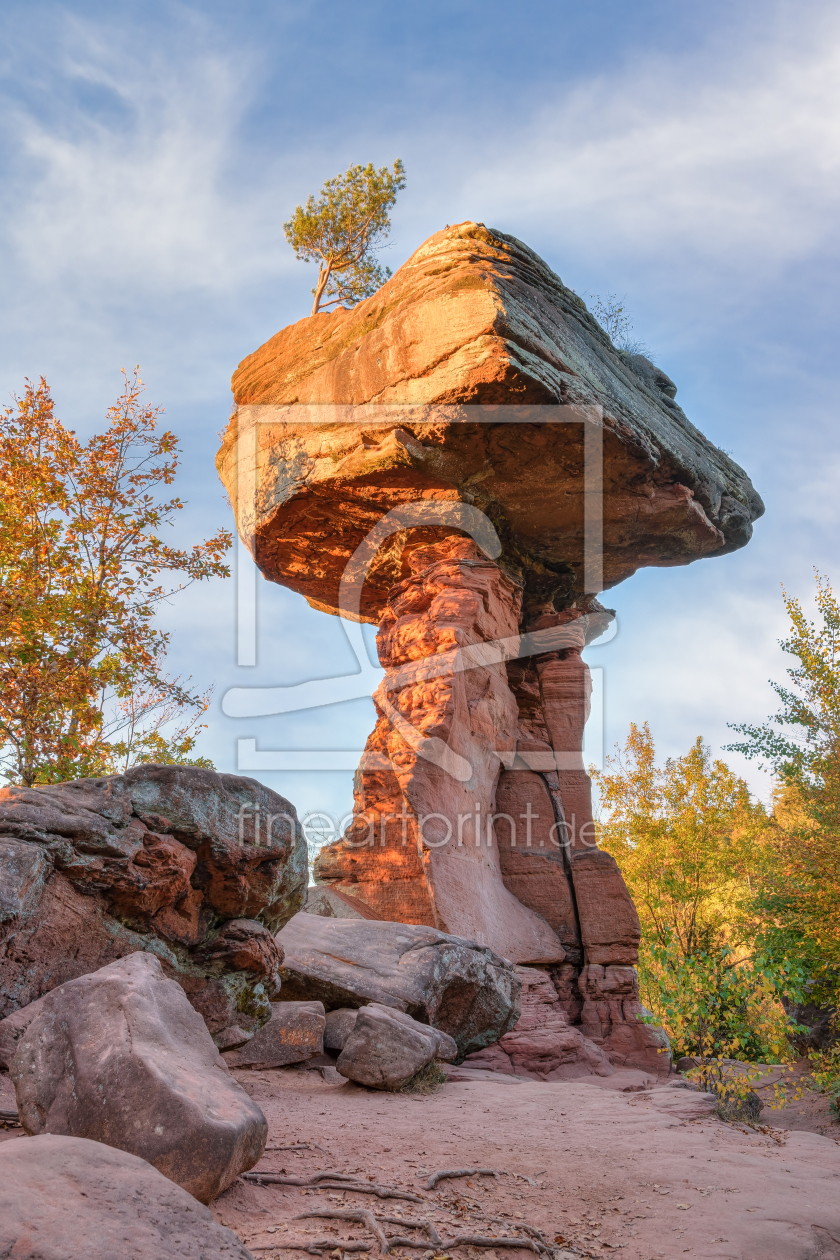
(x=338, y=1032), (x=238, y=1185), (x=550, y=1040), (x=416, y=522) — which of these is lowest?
(x=550, y=1040)

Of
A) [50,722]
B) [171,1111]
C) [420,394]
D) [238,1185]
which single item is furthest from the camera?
[420,394]

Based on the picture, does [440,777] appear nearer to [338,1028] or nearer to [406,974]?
[406,974]

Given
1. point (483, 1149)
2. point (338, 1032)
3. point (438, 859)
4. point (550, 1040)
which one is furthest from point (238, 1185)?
point (550, 1040)

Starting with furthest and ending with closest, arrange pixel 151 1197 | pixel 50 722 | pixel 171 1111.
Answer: pixel 50 722
pixel 171 1111
pixel 151 1197

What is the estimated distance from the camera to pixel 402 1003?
23.5 ft

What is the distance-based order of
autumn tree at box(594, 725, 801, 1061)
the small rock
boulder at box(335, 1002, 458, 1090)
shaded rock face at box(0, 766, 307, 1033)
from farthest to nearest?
1. autumn tree at box(594, 725, 801, 1061)
2. boulder at box(335, 1002, 458, 1090)
3. the small rock
4. shaded rock face at box(0, 766, 307, 1033)

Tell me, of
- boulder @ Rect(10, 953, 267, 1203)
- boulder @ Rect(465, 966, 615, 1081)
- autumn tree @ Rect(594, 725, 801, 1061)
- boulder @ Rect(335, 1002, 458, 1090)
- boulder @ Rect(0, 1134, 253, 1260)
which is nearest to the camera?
boulder @ Rect(0, 1134, 253, 1260)

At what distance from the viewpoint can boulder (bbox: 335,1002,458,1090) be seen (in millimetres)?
6047

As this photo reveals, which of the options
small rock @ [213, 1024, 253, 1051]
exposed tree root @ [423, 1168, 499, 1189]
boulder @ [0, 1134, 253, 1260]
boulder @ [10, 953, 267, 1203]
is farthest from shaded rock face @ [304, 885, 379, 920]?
boulder @ [0, 1134, 253, 1260]

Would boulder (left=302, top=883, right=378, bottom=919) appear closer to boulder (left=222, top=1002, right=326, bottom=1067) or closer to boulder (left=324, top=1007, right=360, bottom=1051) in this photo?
boulder (left=324, top=1007, right=360, bottom=1051)

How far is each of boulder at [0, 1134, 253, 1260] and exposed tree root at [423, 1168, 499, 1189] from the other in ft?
6.11

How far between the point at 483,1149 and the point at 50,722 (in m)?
7.21

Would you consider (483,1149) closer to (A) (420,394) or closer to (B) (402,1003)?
(B) (402,1003)

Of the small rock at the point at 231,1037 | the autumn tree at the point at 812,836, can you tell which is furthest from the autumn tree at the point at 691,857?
the small rock at the point at 231,1037
